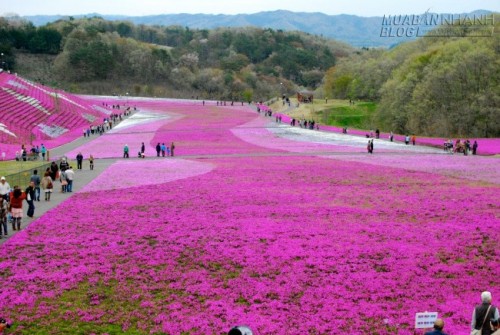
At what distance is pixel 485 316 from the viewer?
12641mm

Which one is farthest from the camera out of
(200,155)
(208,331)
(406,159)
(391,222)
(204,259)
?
(200,155)

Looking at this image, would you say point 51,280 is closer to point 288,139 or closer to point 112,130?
point 288,139

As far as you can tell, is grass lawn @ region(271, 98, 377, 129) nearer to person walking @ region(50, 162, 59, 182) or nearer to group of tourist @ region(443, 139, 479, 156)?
group of tourist @ region(443, 139, 479, 156)

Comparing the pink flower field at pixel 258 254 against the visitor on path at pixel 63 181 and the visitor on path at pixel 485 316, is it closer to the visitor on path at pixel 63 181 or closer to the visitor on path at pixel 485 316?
the visitor on path at pixel 63 181

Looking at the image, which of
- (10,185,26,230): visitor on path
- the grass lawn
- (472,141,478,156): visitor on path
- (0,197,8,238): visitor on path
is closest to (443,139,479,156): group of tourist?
(472,141,478,156): visitor on path

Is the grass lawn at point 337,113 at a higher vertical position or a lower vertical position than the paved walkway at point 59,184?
higher

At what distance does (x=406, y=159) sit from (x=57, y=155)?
33.1 m

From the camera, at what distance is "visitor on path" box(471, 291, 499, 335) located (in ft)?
41.4

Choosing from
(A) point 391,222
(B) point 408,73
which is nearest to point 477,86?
(B) point 408,73

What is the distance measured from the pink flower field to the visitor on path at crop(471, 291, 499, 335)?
204 cm

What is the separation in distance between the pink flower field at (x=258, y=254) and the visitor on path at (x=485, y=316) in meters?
2.04

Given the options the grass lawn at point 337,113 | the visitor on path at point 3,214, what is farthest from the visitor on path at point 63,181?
the grass lawn at point 337,113

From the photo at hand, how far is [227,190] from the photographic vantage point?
35250mm

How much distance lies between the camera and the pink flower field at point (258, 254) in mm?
15930
